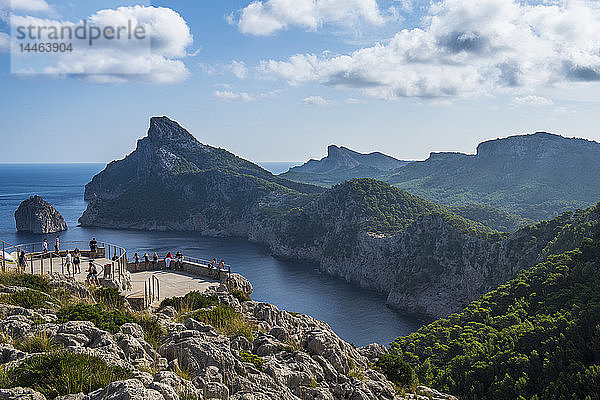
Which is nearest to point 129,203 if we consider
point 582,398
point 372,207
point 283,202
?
point 283,202

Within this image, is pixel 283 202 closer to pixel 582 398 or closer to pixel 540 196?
pixel 540 196

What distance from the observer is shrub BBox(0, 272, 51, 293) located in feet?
66.6

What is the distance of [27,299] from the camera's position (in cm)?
1762

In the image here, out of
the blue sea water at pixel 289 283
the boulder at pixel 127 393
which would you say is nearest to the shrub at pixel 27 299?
the boulder at pixel 127 393

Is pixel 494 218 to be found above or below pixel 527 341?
above

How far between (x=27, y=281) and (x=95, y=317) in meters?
7.01

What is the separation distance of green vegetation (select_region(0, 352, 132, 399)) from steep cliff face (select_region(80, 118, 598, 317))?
56444 millimetres

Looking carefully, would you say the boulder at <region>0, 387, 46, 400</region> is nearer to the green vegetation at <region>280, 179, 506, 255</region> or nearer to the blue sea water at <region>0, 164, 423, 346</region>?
the blue sea water at <region>0, 164, 423, 346</region>

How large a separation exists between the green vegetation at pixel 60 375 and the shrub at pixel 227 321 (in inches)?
287

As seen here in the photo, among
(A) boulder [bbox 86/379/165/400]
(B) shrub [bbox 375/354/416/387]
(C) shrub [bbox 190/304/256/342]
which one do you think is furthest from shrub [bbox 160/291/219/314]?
(A) boulder [bbox 86/379/165/400]

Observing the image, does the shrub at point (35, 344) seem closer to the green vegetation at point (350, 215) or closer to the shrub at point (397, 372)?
the shrub at point (397, 372)

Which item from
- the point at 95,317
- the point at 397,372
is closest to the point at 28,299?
the point at 95,317

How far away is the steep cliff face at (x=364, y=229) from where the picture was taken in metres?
77.7

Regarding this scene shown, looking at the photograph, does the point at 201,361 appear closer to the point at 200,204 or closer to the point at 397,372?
the point at 397,372
